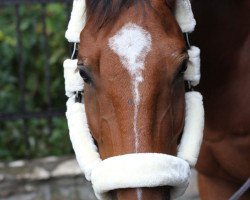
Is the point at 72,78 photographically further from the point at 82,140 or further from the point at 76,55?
the point at 82,140

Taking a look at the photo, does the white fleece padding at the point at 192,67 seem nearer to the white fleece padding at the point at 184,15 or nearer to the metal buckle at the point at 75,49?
the white fleece padding at the point at 184,15

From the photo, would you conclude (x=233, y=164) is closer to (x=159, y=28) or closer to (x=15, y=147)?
(x=159, y=28)

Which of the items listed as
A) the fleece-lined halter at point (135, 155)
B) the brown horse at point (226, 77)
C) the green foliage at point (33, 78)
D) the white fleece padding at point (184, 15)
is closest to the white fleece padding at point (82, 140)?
the fleece-lined halter at point (135, 155)

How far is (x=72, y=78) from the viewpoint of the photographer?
6.04 ft

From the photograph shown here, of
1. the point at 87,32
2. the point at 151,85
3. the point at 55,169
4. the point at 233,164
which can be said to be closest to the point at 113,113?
the point at 151,85

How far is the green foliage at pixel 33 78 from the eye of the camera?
13.4 feet

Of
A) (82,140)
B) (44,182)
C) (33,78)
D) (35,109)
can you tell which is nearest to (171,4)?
(82,140)

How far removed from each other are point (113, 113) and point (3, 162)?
2368 mm

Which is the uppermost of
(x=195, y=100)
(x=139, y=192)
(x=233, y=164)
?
(x=195, y=100)

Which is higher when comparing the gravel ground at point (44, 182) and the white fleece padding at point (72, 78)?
Answer: the white fleece padding at point (72, 78)

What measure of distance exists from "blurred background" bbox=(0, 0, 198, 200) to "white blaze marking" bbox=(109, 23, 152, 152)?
2.09 meters

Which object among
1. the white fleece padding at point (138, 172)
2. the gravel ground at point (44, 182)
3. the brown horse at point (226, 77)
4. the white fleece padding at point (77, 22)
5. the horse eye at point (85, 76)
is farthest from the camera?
the gravel ground at point (44, 182)

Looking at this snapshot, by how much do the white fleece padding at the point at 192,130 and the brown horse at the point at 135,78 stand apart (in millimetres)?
39

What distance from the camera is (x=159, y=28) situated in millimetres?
1684
